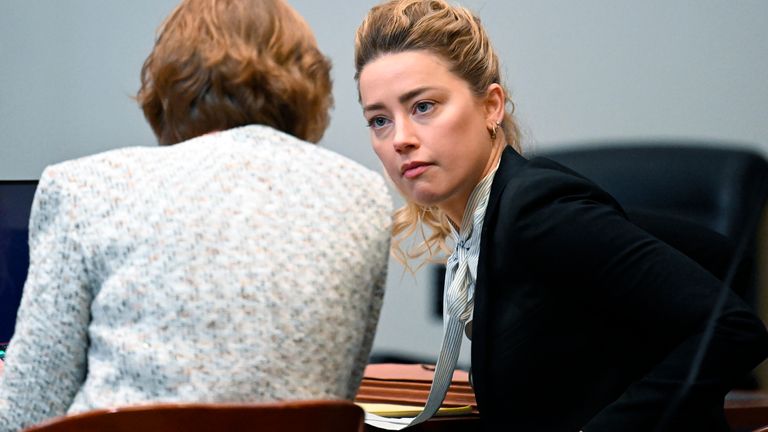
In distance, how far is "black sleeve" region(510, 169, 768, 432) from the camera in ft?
4.40

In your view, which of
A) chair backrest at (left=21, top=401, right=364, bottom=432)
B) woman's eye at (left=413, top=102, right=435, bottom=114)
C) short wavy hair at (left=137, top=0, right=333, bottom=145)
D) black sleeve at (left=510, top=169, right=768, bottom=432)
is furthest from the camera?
woman's eye at (left=413, top=102, right=435, bottom=114)

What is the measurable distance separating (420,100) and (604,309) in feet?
1.54

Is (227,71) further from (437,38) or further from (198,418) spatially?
(437,38)

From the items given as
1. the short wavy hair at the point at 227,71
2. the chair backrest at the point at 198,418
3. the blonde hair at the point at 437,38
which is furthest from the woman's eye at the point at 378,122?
the chair backrest at the point at 198,418

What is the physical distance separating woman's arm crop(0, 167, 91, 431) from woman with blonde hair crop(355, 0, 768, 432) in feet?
2.07

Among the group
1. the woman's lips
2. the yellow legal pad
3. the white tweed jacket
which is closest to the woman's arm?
the white tweed jacket

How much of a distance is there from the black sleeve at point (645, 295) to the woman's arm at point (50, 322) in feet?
2.20

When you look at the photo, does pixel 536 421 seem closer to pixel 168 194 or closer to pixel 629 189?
pixel 629 189

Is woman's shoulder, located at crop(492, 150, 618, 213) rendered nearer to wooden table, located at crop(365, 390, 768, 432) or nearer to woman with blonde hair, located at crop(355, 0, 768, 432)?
woman with blonde hair, located at crop(355, 0, 768, 432)

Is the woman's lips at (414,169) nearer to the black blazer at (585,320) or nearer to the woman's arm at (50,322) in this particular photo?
the black blazer at (585,320)

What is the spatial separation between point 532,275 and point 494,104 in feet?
1.32

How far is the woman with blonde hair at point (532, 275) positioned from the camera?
1366 millimetres

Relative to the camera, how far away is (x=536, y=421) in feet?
4.86

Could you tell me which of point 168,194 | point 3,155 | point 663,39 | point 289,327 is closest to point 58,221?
point 168,194
